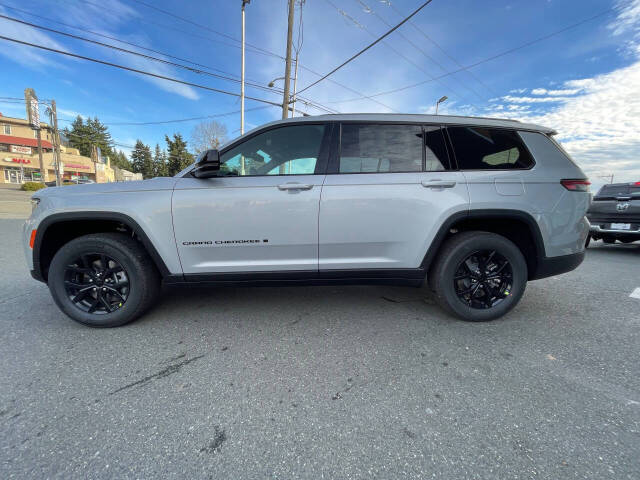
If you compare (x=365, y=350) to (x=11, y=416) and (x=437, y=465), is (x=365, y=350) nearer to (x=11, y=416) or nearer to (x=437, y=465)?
(x=437, y=465)

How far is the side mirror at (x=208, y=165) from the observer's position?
86.9 inches

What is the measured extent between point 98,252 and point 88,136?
87.6 metres

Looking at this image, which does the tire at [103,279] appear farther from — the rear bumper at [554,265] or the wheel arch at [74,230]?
the rear bumper at [554,265]

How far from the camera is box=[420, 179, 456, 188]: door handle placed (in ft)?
7.71

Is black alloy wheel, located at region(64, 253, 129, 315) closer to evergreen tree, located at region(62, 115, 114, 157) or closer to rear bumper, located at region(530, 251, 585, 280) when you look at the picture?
rear bumper, located at region(530, 251, 585, 280)

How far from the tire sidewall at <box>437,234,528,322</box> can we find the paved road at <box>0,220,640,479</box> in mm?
157

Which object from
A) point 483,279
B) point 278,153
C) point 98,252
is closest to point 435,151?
point 483,279

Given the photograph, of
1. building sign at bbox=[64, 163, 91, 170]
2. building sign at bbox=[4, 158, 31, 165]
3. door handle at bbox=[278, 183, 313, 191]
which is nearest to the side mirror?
door handle at bbox=[278, 183, 313, 191]

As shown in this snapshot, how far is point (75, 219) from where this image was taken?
229 centimetres

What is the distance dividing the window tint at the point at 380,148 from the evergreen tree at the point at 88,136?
81.0 m

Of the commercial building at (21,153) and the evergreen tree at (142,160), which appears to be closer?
the commercial building at (21,153)

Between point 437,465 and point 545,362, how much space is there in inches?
53.3

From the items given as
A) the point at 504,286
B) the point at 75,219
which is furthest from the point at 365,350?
the point at 75,219

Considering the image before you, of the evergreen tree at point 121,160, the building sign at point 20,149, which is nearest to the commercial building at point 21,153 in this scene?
the building sign at point 20,149
